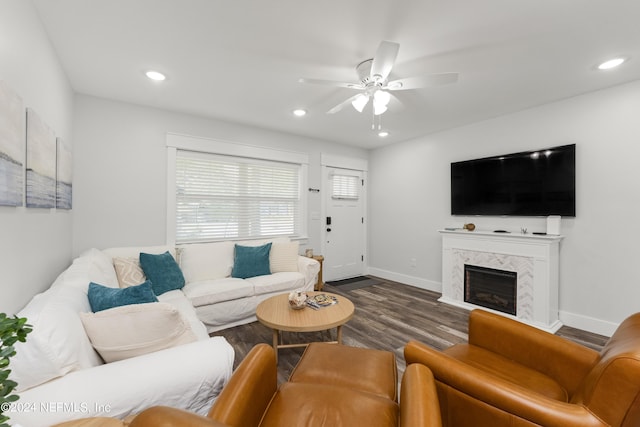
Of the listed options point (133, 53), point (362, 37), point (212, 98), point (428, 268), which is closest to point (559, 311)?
point (428, 268)

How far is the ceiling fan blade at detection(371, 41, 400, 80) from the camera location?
1633 mm

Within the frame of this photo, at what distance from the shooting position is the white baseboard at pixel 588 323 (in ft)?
8.69

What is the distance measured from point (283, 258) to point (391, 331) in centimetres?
159

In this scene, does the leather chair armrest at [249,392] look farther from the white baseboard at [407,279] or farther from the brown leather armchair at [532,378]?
the white baseboard at [407,279]

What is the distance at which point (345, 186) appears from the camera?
16.1 ft

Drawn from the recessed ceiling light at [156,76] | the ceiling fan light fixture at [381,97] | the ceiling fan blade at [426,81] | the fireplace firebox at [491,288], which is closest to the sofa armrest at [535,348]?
the ceiling fan blade at [426,81]

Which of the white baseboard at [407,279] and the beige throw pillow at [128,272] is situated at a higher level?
the beige throw pillow at [128,272]

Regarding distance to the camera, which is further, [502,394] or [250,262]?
[250,262]

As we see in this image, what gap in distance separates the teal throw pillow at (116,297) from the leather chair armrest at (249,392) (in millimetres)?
796

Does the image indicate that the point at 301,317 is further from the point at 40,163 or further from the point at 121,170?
the point at 121,170

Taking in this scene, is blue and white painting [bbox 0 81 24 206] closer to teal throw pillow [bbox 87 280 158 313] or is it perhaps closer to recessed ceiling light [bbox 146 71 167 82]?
teal throw pillow [bbox 87 280 158 313]

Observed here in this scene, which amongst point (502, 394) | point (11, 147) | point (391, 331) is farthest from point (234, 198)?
point (502, 394)

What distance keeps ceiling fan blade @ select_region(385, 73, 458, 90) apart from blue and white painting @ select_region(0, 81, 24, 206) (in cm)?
226

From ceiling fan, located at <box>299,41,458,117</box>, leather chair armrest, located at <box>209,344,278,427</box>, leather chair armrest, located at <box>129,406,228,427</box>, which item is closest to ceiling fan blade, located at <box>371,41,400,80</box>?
ceiling fan, located at <box>299,41,458,117</box>
